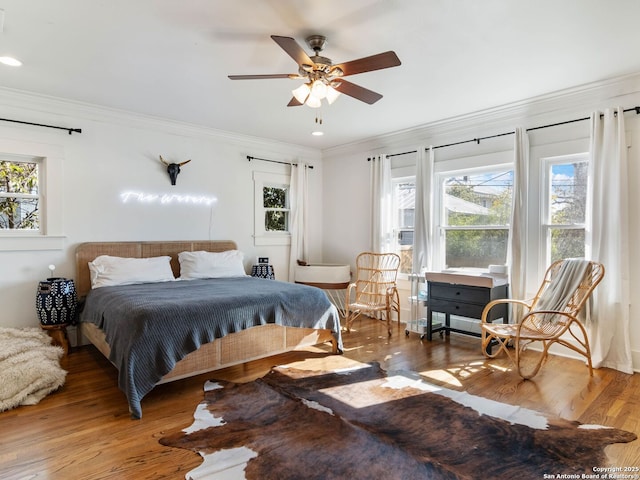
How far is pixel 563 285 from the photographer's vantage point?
11.1 feet

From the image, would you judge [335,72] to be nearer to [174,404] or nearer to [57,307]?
[174,404]

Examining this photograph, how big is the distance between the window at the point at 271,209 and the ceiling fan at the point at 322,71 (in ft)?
9.20

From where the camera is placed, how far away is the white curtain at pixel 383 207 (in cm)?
532

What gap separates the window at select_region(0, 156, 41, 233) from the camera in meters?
3.77

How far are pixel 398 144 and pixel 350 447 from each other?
4.12m

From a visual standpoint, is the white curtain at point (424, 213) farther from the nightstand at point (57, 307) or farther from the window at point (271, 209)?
the nightstand at point (57, 307)

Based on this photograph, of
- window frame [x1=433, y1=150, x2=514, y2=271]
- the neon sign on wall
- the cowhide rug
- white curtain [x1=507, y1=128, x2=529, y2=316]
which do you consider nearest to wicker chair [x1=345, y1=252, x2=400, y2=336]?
window frame [x1=433, y1=150, x2=514, y2=271]

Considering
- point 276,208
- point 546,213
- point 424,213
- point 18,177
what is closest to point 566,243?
point 546,213

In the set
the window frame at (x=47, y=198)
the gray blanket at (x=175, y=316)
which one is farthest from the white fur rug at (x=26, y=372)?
the window frame at (x=47, y=198)

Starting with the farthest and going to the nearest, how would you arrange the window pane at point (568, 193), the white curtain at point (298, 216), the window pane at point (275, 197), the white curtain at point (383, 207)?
the white curtain at point (298, 216) → the window pane at point (275, 197) → the white curtain at point (383, 207) → the window pane at point (568, 193)

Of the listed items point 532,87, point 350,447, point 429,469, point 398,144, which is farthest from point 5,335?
point 532,87

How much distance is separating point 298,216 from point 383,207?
1349mm

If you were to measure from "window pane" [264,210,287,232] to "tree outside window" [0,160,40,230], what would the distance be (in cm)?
278

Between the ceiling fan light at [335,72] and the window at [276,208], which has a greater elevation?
the ceiling fan light at [335,72]
